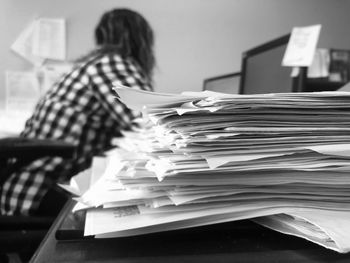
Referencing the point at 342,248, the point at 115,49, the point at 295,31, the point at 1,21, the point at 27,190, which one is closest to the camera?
the point at 342,248

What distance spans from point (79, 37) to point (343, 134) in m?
2.10

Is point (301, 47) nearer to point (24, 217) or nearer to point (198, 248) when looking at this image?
point (198, 248)

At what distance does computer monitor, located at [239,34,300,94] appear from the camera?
33.2 inches

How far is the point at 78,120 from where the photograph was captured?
1143 millimetres

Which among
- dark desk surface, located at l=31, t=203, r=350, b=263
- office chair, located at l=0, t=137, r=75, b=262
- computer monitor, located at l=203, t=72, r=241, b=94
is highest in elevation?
computer monitor, located at l=203, t=72, r=241, b=94

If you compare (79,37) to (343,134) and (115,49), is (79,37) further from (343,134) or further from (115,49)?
(343,134)

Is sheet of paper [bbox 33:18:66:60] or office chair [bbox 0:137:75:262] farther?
sheet of paper [bbox 33:18:66:60]

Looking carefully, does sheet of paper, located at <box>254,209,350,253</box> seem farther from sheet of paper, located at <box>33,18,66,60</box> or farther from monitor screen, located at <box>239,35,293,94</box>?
sheet of paper, located at <box>33,18,66,60</box>

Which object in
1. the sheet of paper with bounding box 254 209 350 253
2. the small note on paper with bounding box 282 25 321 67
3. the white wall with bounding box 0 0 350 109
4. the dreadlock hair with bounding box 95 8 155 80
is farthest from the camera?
the white wall with bounding box 0 0 350 109

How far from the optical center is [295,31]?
0.86m

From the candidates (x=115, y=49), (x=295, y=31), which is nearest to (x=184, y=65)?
(x=115, y=49)

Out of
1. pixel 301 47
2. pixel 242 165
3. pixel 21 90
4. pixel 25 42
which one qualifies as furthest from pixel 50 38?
pixel 242 165

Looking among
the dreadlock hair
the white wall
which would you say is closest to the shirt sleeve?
the dreadlock hair

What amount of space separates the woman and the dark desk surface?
0.66m
